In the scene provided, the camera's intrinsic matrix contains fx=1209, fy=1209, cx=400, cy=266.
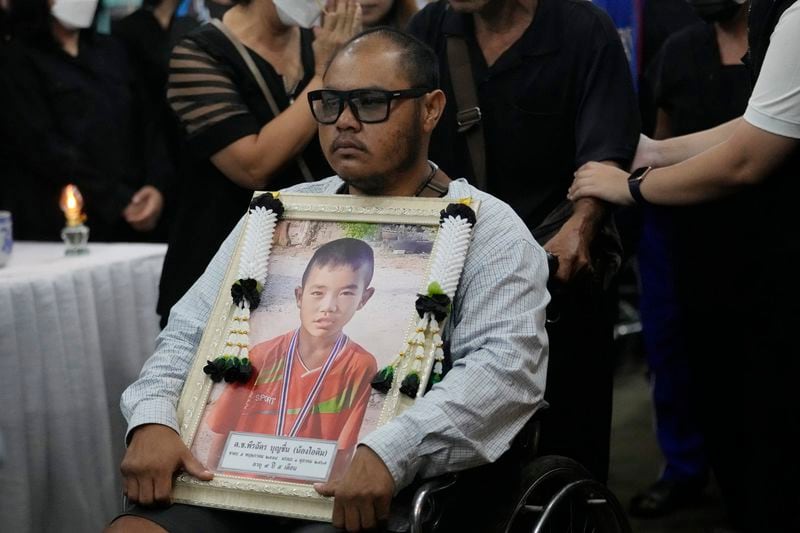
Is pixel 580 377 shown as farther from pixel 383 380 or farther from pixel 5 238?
pixel 5 238

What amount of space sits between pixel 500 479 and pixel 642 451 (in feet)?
10.5

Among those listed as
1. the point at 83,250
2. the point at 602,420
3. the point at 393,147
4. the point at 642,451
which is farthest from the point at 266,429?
the point at 642,451

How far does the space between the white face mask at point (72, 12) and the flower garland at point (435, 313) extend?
10.4ft

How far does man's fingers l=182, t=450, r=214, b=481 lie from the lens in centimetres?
246

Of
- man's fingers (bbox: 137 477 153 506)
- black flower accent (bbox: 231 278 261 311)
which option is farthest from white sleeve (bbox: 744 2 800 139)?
man's fingers (bbox: 137 477 153 506)

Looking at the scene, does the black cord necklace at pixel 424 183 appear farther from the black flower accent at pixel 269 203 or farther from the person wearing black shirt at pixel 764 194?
the person wearing black shirt at pixel 764 194

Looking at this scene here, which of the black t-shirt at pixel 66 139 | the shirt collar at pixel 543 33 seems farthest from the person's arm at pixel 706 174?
the black t-shirt at pixel 66 139

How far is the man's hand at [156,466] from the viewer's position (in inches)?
96.8

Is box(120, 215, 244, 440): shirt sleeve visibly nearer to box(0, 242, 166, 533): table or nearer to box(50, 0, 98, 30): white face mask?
box(0, 242, 166, 533): table

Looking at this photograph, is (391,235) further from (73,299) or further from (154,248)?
A: (154,248)

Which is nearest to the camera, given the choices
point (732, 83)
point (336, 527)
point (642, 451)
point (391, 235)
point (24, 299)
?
point (336, 527)

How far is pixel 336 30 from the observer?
3.42 meters

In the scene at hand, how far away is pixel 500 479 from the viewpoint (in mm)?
2555

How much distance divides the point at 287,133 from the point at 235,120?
0.52 ft
